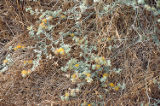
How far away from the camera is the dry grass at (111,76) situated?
2.11 m

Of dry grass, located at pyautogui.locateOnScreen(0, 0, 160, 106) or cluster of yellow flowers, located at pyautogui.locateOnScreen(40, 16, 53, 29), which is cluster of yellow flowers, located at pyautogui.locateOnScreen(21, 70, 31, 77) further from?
cluster of yellow flowers, located at pyautogui.locateOnScreen(40, 16, 53, 29)

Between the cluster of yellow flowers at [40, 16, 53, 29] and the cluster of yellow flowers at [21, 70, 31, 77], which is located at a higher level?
the cluster of yellow flowers at [40, 16, 53, 29]

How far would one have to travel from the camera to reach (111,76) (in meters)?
2.18

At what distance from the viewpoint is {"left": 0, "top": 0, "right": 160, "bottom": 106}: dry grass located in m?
2.11

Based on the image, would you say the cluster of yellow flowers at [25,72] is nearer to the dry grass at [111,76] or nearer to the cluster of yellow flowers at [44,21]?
the dry grass at [111,76]

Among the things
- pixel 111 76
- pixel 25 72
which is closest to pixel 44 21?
pixel 25 72

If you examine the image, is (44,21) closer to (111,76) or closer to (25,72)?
(25,72)

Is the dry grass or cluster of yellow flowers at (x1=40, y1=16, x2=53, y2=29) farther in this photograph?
cluster of yellow flowers at (x1=40, y1=16, x2=53, y2=29)

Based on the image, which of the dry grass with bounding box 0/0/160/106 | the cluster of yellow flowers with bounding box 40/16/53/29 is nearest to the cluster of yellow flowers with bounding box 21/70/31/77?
the dry grass with bounding box 0/0/160/106

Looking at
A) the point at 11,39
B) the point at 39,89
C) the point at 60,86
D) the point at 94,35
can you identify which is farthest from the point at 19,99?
the point at 94,35

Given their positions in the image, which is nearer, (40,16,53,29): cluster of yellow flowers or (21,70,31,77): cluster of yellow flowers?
(21,70,31,77): cluster of yellow flowers

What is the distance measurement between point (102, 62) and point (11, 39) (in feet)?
3.80

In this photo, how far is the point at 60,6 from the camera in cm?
260

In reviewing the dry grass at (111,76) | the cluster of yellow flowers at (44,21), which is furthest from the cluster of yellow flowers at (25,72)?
the cluster of yellow flowers at (44,21)
